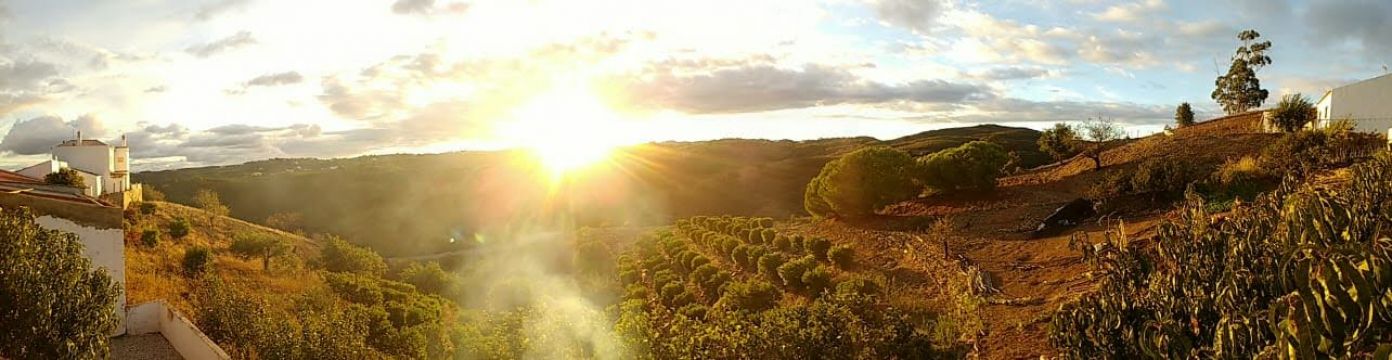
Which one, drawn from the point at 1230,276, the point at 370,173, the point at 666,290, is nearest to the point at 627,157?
the point at 370,173

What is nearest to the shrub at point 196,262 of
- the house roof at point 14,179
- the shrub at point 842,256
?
the house roof at point 14,179

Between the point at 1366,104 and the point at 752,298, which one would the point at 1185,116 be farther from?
the point at 752,298

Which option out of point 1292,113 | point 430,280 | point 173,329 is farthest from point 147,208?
point 1292,113

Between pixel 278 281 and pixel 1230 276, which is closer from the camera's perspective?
pixel 1230 276

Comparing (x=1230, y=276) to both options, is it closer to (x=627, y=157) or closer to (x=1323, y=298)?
(x=1323, y=298)

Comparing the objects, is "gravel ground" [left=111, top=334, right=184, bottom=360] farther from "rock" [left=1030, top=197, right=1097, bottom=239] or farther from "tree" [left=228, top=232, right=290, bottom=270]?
"rock" [left=1030, top=197, right=1097, bottom=239]
